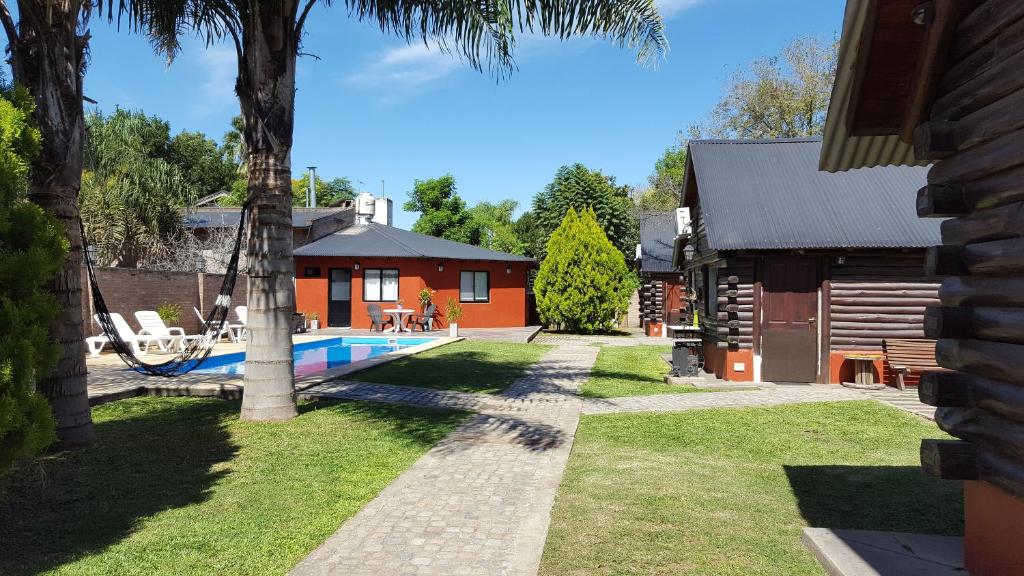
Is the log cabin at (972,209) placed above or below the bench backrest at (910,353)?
above

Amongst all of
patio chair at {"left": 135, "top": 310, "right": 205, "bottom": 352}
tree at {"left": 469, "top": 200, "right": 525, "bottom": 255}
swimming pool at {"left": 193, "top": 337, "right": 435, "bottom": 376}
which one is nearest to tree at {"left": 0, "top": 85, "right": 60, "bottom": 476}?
swimming pool at {"left": 193, "top": 337, "right": 435, "bottom": 376}

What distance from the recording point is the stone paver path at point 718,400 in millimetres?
9578

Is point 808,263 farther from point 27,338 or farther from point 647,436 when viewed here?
point 27,338

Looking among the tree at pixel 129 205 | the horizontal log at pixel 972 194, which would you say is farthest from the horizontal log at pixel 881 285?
the tree at pixel 129 205

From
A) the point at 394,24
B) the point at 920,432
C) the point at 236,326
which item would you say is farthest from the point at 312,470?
the point at 236,326

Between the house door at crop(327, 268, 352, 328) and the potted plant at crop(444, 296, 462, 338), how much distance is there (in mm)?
3943

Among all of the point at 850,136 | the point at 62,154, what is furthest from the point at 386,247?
the point at 850,136

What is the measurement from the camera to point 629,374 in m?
13.4

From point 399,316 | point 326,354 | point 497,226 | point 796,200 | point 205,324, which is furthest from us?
point 497,226

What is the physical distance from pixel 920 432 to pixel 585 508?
5350 millimetres

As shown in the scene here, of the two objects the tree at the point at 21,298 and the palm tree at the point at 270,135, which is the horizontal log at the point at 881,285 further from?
the tree at the point at 21,298

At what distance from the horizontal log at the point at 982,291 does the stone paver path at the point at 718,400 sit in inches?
233

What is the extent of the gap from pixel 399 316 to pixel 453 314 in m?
2.01

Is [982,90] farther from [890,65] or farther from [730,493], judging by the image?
[730,493]
